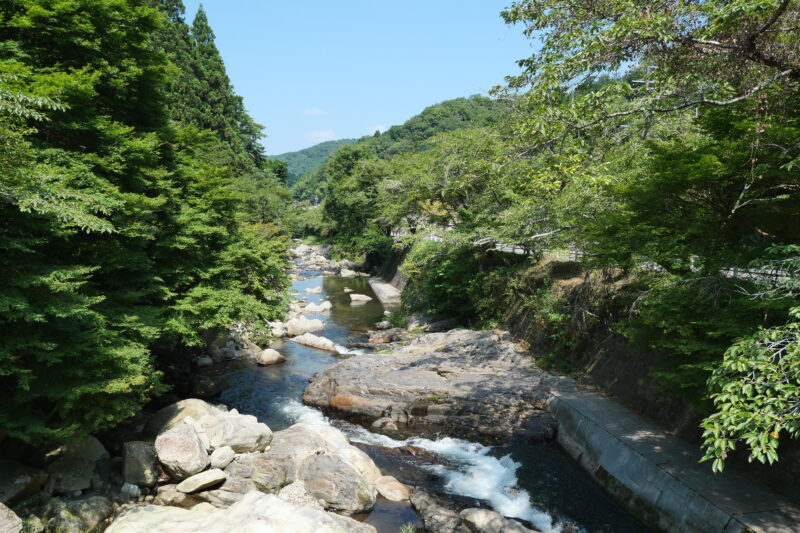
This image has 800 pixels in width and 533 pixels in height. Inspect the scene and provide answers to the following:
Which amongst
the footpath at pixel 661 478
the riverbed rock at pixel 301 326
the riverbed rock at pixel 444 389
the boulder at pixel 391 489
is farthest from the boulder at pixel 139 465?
the riverbed rock at pixel 301 326

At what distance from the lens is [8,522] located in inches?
256

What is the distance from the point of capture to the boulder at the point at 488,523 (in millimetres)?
7930

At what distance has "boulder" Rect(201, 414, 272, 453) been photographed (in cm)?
1034

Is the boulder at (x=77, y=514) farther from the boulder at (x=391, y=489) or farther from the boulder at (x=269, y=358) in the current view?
the boulder at (x=269, y=358)

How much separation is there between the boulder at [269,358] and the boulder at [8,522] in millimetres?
11339

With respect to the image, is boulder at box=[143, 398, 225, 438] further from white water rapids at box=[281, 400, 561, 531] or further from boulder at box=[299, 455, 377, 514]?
white water rapids at box=[281, 400, 561, 531]

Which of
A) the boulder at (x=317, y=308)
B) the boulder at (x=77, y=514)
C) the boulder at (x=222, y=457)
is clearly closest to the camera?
the boulder at (x=77, y=514)

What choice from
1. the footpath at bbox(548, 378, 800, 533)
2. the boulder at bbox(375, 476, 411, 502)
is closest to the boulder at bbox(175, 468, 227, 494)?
the boulder at bbox(375, 476, 411, 502)

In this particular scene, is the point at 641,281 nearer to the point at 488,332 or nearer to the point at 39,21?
the point at 488,332

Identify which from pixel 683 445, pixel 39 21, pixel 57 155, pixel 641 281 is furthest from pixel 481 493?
pixel 39 21

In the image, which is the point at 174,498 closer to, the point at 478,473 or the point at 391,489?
the point at 391,489

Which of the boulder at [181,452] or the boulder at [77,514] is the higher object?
the boulder at [181,452]

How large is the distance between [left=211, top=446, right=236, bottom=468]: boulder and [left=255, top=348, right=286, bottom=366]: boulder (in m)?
8.01

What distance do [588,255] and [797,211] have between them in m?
6.23
